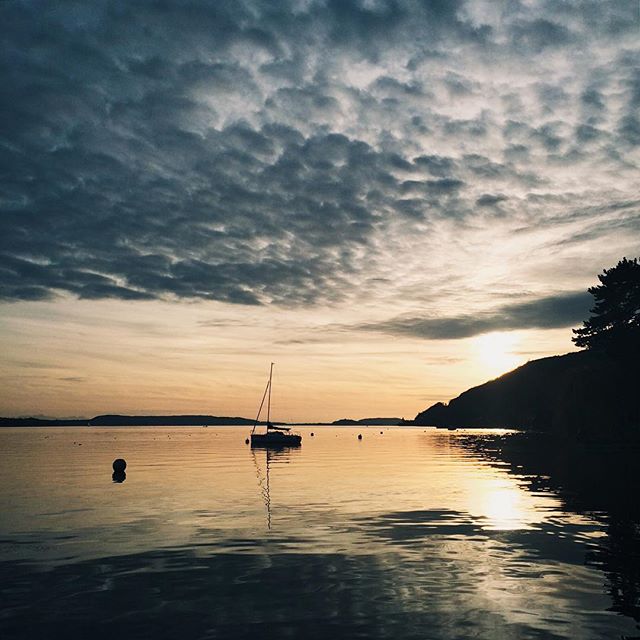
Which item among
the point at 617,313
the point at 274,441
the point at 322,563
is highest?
the point at 617,313

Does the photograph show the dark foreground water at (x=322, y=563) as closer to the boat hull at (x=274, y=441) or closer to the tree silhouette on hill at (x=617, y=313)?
the tree silhouette on hill at (x=617, y=313)

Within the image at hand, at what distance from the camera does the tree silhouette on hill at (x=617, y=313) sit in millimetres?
93875

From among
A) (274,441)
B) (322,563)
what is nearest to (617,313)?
(274,441)

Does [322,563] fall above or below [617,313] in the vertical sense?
below

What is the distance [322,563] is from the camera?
21281mm

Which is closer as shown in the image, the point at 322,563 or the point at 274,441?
the point at 322,563

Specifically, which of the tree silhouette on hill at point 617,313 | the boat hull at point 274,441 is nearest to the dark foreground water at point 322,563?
the tree silhouette on hill at point 617,313

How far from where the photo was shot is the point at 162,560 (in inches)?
861

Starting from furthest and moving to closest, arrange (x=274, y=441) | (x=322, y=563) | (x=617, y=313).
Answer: (x=274, y=441) < (x=617, y=313) < (x=322, y=563)

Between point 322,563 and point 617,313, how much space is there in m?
89.5

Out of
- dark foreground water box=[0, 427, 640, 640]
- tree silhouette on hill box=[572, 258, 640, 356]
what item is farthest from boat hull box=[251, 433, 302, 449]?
dark foreground water box=[0, 427, 640, 640]

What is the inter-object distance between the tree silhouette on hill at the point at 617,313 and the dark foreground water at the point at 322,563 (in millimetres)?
56431

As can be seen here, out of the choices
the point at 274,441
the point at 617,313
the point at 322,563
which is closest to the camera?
the point at 322,563

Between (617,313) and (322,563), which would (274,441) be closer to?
(617,313)
